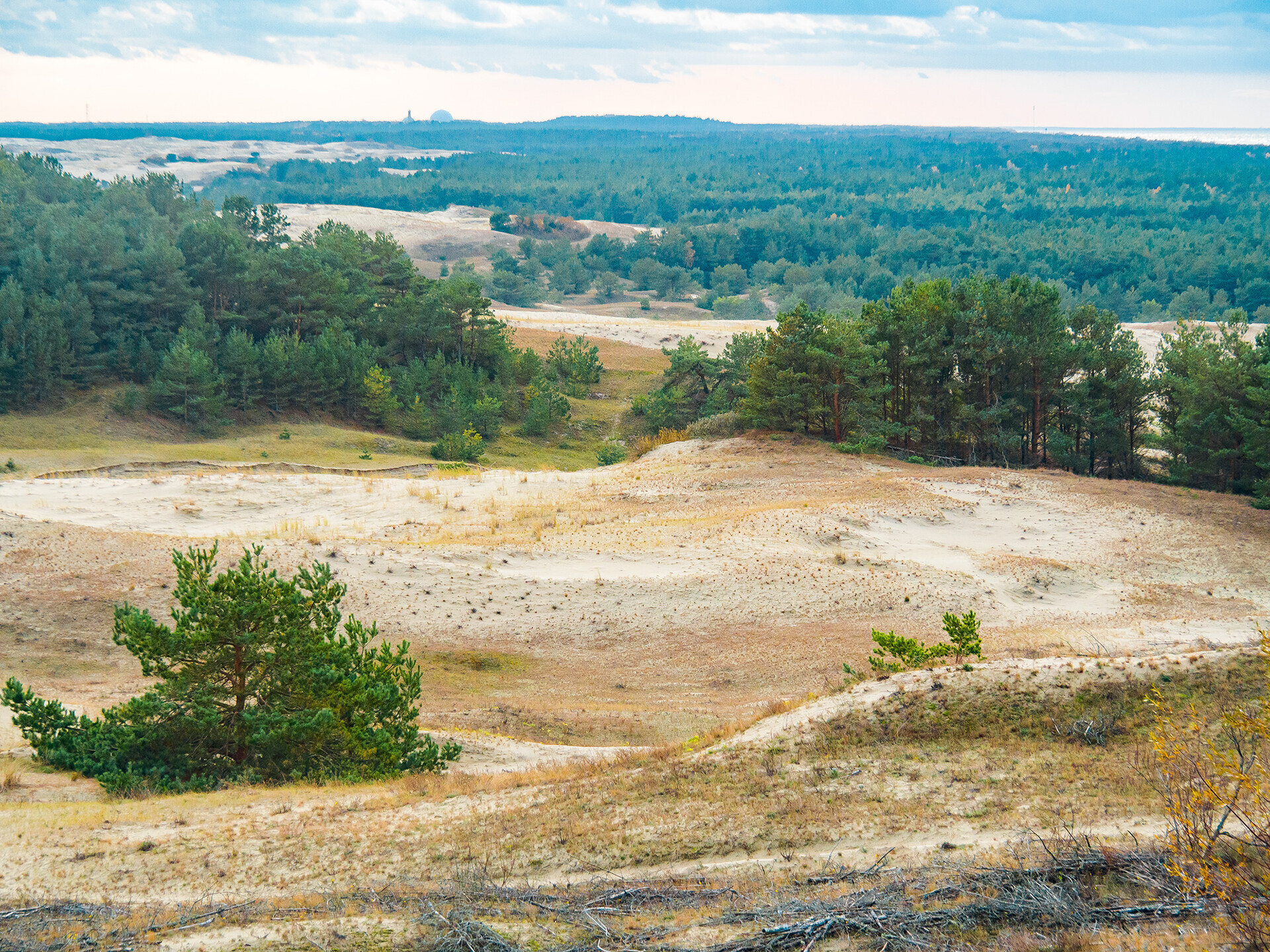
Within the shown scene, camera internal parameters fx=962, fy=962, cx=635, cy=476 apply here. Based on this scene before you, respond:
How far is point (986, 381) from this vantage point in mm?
42469

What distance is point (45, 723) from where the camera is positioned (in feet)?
45.9

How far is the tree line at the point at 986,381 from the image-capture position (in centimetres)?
4041

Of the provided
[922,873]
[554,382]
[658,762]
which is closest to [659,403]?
[554,382]

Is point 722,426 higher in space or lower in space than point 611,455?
higher

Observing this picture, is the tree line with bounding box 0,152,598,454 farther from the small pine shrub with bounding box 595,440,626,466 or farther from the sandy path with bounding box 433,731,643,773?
the sandy path with bounding box 433,731,643,773

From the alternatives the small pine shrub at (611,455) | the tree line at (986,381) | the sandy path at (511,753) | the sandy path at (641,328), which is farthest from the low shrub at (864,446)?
the sandy path at (641,328)

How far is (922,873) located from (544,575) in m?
16.5

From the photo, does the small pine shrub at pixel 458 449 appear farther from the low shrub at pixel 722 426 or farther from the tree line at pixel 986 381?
the tree line at pixel 986 381

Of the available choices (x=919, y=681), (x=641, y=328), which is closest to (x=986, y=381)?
(x=919, y=681)

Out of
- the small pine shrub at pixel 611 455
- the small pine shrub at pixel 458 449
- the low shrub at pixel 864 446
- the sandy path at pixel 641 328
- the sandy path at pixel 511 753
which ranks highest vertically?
the sandy path at pixel 641 328

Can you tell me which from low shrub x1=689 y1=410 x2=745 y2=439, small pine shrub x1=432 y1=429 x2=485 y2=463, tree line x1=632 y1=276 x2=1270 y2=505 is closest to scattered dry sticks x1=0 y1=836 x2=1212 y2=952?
tree line x1=632 y1=276 x2=1270 y2=505

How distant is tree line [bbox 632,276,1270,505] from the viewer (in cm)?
4041

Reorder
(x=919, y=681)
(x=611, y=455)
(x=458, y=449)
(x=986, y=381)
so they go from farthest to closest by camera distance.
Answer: (x=611, y=455) < (x=458, y=449) < (x=986, y=381) < (x=919, y=681)

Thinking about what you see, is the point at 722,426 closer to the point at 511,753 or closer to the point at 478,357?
the point at 478,357
